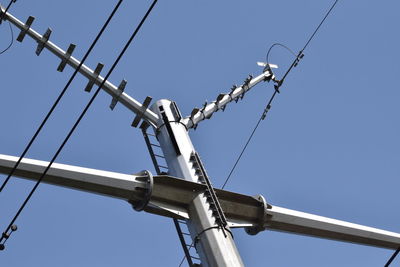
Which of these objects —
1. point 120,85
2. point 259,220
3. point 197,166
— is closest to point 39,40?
point 120,85

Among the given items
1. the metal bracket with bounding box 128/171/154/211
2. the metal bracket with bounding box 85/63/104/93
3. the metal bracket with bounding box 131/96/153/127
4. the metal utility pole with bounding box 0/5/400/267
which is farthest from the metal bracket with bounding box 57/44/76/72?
the metal bracket with bounding box 128/171/154/211

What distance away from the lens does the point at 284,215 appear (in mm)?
13438

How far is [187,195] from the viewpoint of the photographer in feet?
41.7

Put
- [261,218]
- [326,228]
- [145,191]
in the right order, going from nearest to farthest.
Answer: [145,191], [261,218], [326,228]

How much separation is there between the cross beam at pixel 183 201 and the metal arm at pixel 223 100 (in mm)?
2364

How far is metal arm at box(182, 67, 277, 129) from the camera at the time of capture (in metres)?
15.4

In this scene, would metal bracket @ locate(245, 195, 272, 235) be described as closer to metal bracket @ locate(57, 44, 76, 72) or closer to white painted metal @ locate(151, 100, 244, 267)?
white painted metal @ locate(151, 100, 244, 267)

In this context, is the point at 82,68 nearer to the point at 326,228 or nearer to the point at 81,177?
the point at 81,177

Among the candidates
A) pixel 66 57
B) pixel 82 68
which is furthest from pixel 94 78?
pixel 66 57

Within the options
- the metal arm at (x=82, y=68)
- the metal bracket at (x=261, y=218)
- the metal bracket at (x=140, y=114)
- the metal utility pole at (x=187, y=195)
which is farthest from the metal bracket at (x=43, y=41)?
the metal bracket at (x=261, y=218)

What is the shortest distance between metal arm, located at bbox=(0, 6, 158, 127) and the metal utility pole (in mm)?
18

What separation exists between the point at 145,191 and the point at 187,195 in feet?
2.43

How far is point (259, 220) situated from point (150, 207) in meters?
1.87

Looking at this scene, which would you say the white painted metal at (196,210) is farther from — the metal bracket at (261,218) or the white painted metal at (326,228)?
the white painted metal at (326,228)
